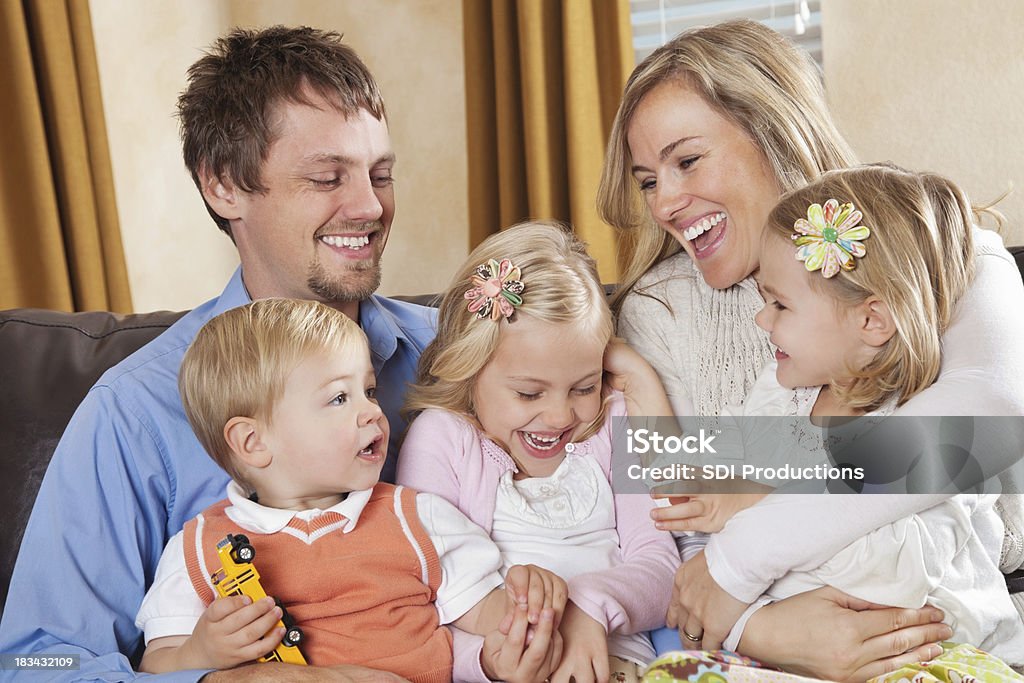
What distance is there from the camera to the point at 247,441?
1479mm

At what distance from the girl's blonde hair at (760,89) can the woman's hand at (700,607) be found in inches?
26.9

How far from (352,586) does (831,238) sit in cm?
86

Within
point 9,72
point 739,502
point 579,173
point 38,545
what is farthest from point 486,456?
point 9,72

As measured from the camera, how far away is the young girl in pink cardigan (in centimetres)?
159

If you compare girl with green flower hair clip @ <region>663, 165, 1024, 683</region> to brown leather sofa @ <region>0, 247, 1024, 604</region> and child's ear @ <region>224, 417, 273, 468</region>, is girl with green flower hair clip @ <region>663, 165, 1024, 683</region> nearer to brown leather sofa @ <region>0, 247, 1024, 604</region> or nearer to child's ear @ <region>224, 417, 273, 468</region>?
brown leather sofa @ <region>0, 247, 1024, 604</region>

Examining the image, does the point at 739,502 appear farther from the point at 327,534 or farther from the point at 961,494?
the point at 327,534

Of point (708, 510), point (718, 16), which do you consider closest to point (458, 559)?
point (708, 510)

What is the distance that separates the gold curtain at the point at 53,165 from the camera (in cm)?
274

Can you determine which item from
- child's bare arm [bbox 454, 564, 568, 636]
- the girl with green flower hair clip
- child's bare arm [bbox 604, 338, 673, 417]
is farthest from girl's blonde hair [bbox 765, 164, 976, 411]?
child's bare arm [bbox 454, 564, 568, 636]

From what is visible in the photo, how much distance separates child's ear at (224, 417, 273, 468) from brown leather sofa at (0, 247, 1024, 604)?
1.85 feet

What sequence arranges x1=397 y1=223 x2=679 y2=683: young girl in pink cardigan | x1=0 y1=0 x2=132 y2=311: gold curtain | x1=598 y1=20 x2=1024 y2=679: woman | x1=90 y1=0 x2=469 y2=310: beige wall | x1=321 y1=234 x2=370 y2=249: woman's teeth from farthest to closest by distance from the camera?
x1=90 y1=0 x2=469 y2=310: beige wall → x1=0 y1=0 x2=132 y2=311: gold curtain → x1=321 y1=234 x2=370 y2=249: woman's teeth → x1=598 y1=20 x2=1024 y2=679: woman → x1=397 y1=223 x2=679 y2=683: young girl in pink cardigan

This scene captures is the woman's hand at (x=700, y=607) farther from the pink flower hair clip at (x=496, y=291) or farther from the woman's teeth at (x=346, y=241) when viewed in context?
the woman's teeth at (x=346, y=241)

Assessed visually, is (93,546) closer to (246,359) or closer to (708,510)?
(246,359)

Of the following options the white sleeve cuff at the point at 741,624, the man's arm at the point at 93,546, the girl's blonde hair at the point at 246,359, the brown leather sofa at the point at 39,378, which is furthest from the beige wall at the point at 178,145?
the white sleeve cuff at the point at 741,624
